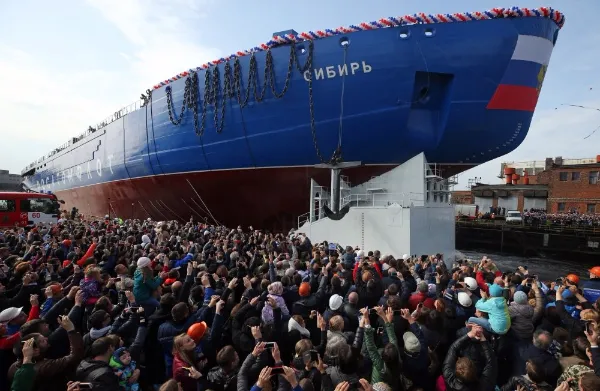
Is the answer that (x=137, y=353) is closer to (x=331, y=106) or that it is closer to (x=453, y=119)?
(x=331, y=106)

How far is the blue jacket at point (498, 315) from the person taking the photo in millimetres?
3875

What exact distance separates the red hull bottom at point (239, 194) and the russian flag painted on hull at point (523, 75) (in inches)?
179

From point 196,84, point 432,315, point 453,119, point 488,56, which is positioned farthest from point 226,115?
point 432,315

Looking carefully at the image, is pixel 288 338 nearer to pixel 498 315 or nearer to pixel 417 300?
pixel 417 300

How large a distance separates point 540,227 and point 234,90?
22736mm

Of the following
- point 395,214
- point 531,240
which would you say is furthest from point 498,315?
point 531,240

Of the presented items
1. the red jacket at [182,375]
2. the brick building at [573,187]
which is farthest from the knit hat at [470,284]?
the brick building at [573,187]

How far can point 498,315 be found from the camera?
3879mm

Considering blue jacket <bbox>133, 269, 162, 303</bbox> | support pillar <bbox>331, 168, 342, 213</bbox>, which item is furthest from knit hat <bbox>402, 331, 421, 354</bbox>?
support pillar <bbox>331, 168, 342, 213</bbox>

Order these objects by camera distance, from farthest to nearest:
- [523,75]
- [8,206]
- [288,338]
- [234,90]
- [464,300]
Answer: [8,206], [234,90], [523,75], [464,300], [288,338]

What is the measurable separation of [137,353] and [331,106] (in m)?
11.1

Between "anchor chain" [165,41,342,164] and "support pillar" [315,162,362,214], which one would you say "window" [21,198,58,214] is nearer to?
"anchor chain" [165,41,342,164]

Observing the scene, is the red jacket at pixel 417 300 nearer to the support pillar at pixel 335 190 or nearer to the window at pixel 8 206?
the support pillar at pixel 335 190

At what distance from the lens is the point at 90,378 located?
8.84 ft
